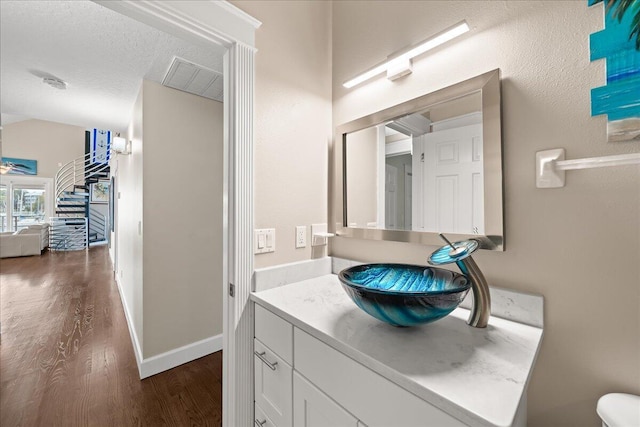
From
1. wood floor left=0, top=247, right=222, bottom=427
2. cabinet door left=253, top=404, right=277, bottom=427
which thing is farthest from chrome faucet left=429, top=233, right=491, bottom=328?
wood floor left=0, top=247, right=222, bottom=427

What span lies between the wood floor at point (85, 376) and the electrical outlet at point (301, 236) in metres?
1.26

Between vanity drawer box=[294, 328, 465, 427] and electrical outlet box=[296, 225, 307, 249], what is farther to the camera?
electrical outlet box=[296, 225, 307, 249]

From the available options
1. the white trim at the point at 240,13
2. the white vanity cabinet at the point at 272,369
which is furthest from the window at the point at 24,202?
the white vanity cabinet at the point at 272,369

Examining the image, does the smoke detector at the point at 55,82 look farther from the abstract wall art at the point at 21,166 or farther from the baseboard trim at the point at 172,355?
the abstract wall art at the point at 21,166

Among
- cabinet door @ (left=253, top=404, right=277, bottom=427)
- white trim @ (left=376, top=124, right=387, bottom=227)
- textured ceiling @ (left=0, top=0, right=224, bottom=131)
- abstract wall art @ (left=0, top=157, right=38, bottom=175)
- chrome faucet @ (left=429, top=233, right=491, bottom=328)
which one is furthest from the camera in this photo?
abstract wall art @ (left=0, top=157, right=38, bottom=175)

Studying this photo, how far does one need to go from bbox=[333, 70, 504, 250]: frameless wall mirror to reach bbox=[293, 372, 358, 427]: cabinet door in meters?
0.70

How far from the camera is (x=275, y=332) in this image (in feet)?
3.41

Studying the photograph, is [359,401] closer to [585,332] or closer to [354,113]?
[585,332]

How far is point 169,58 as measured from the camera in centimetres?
186

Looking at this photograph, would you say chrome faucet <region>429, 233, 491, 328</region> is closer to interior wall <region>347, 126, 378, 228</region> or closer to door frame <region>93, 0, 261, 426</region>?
interior wall <region>347, 126, 378, 228</region>

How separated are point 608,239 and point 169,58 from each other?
8.11ft

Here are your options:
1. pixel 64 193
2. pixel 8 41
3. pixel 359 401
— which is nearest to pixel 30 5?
pixel 8 41

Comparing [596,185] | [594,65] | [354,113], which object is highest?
[354,113]

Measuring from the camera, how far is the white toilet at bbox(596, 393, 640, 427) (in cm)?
62
